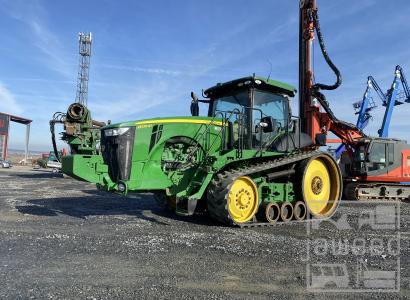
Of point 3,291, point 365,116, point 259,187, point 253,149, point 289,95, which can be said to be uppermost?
point 365,116

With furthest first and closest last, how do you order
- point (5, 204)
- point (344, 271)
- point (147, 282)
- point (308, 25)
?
point (308, 25)
point (5, 204)
point (344, 271)
point (147, 282)

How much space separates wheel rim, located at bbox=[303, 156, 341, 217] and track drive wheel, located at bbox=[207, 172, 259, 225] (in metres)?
1.52

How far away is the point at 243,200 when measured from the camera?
25.6 feet

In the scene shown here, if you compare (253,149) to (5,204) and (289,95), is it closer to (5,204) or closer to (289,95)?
(289,95)

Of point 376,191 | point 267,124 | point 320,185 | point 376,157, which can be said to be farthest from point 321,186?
point 376,191

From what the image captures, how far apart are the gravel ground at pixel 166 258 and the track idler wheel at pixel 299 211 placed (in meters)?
0.19

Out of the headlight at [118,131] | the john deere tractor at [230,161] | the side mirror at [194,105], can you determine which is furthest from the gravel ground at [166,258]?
the side mirror at [194,105]

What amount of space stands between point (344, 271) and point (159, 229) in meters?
3.57

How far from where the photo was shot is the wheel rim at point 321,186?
359 inches

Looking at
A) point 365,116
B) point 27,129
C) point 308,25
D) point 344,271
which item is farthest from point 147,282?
point 27,129

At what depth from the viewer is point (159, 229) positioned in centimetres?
748

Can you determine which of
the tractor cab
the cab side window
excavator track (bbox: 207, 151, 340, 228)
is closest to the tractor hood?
the tractor cab

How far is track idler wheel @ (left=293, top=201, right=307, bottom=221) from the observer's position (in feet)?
28.0

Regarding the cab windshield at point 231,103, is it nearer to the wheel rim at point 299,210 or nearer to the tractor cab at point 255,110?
the tractor cab at point 255,110
